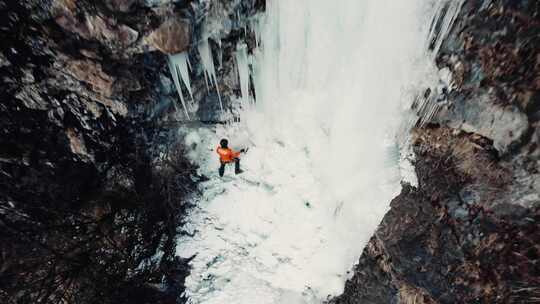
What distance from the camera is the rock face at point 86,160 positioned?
4.73 meters

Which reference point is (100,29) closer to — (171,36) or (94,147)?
(171,36)

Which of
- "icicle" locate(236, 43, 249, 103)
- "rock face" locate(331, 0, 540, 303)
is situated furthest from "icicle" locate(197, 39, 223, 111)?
"rock face" locate(331, 0, 540, 303)

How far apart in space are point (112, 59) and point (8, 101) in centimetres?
173

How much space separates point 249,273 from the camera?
21.8 ft

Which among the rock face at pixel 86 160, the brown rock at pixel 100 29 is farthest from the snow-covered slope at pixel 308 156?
the brown rock at pixel 100 29

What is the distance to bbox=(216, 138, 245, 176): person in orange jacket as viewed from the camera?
19.5 ft

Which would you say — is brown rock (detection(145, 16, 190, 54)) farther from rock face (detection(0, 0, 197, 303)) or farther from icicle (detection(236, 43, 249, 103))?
icicle (detection(236, 43, 249, 103))

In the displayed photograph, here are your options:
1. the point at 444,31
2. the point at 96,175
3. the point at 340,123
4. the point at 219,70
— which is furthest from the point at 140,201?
the point at 444,31

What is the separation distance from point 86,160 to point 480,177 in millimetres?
6285

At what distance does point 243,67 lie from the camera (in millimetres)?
5898

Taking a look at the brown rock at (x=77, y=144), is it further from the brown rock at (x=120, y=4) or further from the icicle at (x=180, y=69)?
the brown rock at (x=120, y=4)

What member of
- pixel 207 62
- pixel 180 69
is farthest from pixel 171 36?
pixel 207 62

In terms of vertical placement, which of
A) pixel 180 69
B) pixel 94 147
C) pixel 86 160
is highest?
pixel 180 69

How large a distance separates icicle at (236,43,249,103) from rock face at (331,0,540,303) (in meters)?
3.00
